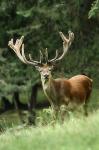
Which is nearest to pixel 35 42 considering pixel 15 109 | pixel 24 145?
pixel 15 109

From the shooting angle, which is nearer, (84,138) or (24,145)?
(84,138)

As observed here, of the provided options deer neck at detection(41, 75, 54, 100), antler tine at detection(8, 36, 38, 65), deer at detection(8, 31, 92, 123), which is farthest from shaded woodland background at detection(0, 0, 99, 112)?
deer neck at detection(41, 75, 54, 100)

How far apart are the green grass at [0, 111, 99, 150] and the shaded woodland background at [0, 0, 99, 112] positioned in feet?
38.2

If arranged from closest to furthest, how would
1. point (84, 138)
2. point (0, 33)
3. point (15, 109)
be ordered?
point (84, 138) → point (0, 33) → point (15, 109)

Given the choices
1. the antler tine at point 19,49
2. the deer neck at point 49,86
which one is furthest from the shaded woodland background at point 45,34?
the deer neck at point 49,86

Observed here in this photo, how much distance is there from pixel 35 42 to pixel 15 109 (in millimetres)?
3793

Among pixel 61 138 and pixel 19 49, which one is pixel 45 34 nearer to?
pixel 19 49

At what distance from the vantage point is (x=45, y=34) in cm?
2247

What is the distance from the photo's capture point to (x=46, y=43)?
73.9ft

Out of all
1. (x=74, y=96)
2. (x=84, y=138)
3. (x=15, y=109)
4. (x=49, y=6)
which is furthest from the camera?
(x=15, y=109)

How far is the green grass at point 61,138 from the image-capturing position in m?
7.84

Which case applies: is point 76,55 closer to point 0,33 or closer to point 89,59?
point 89,59

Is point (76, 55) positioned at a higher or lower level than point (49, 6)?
lower

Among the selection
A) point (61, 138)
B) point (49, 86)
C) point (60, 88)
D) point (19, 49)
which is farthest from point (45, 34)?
point (61, 138)
